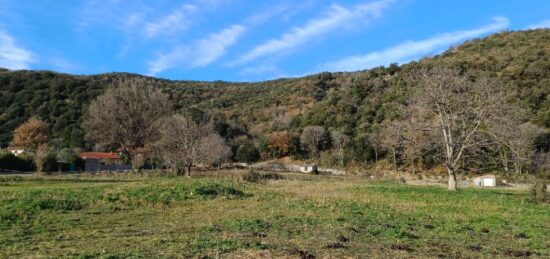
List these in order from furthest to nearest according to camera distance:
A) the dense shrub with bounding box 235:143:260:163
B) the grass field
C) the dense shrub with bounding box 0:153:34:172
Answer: the dense shrub with bounding box 235:143:260:163
the dense shrub with bounding box 0:153:34:172
the grass field

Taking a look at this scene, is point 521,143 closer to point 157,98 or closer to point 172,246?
point 172,246

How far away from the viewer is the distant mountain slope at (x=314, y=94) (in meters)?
61.2

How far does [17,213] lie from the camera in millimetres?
14766

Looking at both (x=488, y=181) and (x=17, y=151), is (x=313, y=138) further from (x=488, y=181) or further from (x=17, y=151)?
(x=17, y=151)

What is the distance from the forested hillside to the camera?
61031mm

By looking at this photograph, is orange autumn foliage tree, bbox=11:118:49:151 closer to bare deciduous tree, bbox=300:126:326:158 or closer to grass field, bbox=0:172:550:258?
bare deciduous tree, bbox=300:126:326:158

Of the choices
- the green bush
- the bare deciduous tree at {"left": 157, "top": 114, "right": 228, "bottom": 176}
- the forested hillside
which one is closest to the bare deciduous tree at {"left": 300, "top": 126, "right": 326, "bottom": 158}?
the forested hillside

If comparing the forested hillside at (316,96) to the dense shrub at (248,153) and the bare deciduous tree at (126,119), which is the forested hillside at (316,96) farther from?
the bare deciduous tree at (126,119)

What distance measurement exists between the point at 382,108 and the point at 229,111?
4558cm

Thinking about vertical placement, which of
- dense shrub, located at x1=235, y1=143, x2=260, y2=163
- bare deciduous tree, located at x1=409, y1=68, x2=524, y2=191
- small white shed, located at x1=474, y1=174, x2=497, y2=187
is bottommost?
small white shed, located at x1=474, y1=174, x2=497, y2=187

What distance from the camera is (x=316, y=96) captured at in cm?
10388

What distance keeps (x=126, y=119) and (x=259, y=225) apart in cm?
5043

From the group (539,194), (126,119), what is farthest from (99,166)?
(539,194)

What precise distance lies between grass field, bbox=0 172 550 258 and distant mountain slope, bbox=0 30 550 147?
121ft
